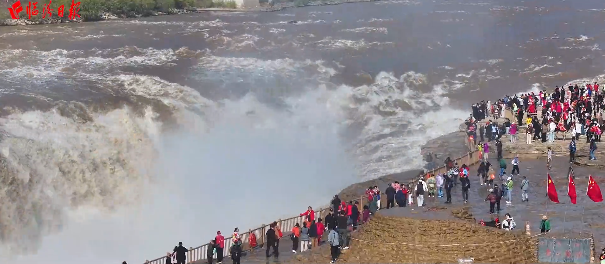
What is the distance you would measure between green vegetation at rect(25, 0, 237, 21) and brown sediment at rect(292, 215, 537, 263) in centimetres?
6192

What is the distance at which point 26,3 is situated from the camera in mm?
84000

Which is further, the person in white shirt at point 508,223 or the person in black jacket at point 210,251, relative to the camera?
the person in black jacket at point 210,251

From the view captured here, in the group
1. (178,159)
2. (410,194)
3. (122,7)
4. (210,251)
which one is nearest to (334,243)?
(210,251)

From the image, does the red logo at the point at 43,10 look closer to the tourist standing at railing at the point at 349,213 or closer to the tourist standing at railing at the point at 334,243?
the tourist standing at railing at the point at 349,213

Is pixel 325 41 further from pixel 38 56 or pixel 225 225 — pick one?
pixel 225 225

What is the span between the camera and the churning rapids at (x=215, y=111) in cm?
3753

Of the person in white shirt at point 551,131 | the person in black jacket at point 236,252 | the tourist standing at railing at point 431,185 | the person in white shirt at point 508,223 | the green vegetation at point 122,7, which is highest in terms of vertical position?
the green vegetation at point 122,7

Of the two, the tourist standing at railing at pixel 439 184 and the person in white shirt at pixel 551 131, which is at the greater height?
the person in white shirt at pixel 551 131

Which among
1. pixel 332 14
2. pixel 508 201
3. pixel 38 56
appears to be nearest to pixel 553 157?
pixel 508 201

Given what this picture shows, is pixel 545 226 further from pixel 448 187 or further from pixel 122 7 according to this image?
pixel 122 7

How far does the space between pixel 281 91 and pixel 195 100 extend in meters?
7.52

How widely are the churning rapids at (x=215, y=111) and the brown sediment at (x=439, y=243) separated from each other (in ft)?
38.1

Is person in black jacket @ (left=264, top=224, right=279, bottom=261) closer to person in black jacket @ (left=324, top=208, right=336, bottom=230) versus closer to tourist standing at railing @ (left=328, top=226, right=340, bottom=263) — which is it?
person in black jacket @ (left=324, top=208, right=336, bottom=230)

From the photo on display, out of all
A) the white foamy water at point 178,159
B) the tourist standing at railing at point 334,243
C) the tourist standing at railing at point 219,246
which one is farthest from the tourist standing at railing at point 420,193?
the white foamy water at point 178,159
